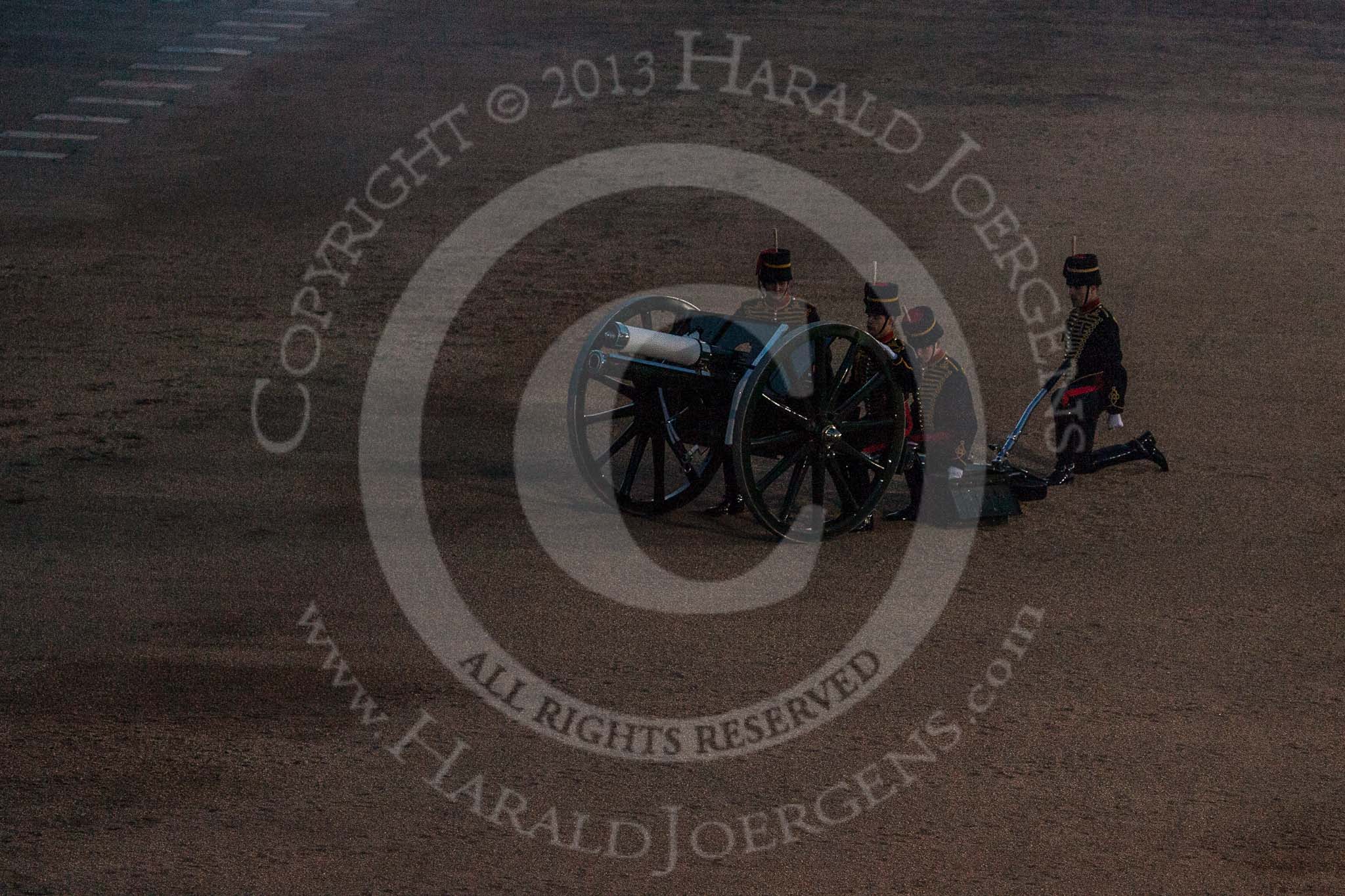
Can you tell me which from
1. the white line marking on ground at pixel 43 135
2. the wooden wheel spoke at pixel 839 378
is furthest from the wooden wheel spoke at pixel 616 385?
the white line marking on ground at pixel 43 135

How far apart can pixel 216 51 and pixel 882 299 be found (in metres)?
12.6

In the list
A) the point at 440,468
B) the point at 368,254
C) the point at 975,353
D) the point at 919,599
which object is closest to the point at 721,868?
the point at 919,599

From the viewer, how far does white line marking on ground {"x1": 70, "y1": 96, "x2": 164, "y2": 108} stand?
16219mm

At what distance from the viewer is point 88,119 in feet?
51.8

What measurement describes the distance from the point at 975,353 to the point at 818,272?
6.12ft

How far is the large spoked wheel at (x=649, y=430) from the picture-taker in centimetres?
788

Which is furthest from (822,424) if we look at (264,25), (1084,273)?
(264,25)

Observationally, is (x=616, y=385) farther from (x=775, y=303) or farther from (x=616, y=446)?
(x=775, y=303)

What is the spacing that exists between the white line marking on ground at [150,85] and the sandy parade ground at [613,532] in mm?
344

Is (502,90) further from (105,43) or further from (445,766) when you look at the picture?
(445,766)

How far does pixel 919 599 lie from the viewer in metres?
7.53

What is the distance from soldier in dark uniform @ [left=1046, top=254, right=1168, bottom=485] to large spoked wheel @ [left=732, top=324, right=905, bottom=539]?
118 cm

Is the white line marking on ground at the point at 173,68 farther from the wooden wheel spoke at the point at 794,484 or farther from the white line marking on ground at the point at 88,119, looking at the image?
the wooden wheel spoke at the point at 794,484

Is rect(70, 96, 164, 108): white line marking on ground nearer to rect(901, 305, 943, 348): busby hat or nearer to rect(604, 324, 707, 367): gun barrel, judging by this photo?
rect(604, 324, 707, 367): gun barrel
